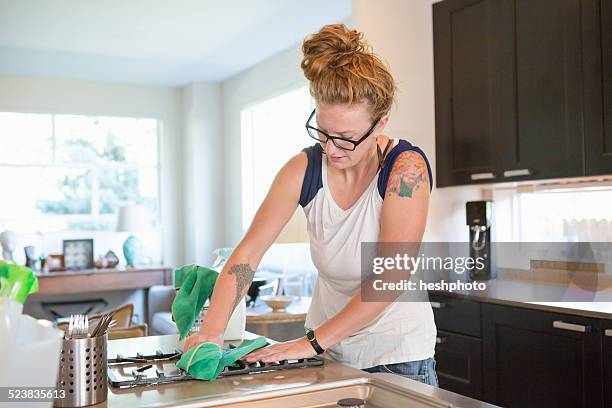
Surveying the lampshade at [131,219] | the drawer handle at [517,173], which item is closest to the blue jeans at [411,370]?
the drawer handle at [517,173]

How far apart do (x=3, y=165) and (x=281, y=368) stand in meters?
6.25

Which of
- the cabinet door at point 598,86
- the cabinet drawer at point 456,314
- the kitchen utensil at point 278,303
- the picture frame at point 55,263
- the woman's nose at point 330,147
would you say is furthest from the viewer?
the picture frame at point 55,263

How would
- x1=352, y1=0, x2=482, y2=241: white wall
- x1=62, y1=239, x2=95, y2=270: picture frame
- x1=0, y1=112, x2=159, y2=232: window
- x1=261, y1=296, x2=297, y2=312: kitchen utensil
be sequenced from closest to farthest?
1. x1=352, y1=0, x2=482, y2=241: white wall
2. x1=261, y1=296, x2=297, y2=312: kitchen utensil
3. x1=62, y1=239, x2=95, y2=270: picture frame
4. x1=0, y1=112, x2=159, y2=232: window

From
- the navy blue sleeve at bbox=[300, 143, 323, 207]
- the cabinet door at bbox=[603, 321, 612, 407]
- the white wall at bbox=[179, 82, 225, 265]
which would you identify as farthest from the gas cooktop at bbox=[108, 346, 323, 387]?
the white wall at bbox=[179, 82, 225, 265]

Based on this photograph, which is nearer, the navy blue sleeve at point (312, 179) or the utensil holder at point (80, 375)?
the utensil holder at point (80, 375)

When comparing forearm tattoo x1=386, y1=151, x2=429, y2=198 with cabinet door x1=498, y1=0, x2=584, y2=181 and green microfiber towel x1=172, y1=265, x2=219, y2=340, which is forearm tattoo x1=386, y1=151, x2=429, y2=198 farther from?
cabinet door x1=498, y1=0, x2=584, y2=181

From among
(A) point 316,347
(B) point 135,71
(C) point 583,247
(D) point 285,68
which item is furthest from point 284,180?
(B) point 135,71

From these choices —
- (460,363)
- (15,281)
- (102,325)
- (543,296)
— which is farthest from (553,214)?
(15,281)

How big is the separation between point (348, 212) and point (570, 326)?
1.37 meters

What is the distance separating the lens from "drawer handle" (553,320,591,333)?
2.48 m

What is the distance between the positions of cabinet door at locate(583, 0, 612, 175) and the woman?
4.78 ft

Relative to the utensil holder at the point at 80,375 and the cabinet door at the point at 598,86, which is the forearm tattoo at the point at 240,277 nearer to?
the utensil holder at the point at 80,375

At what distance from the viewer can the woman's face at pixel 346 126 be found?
58.5 inches

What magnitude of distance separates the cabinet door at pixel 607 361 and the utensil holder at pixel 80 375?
1889 mm
